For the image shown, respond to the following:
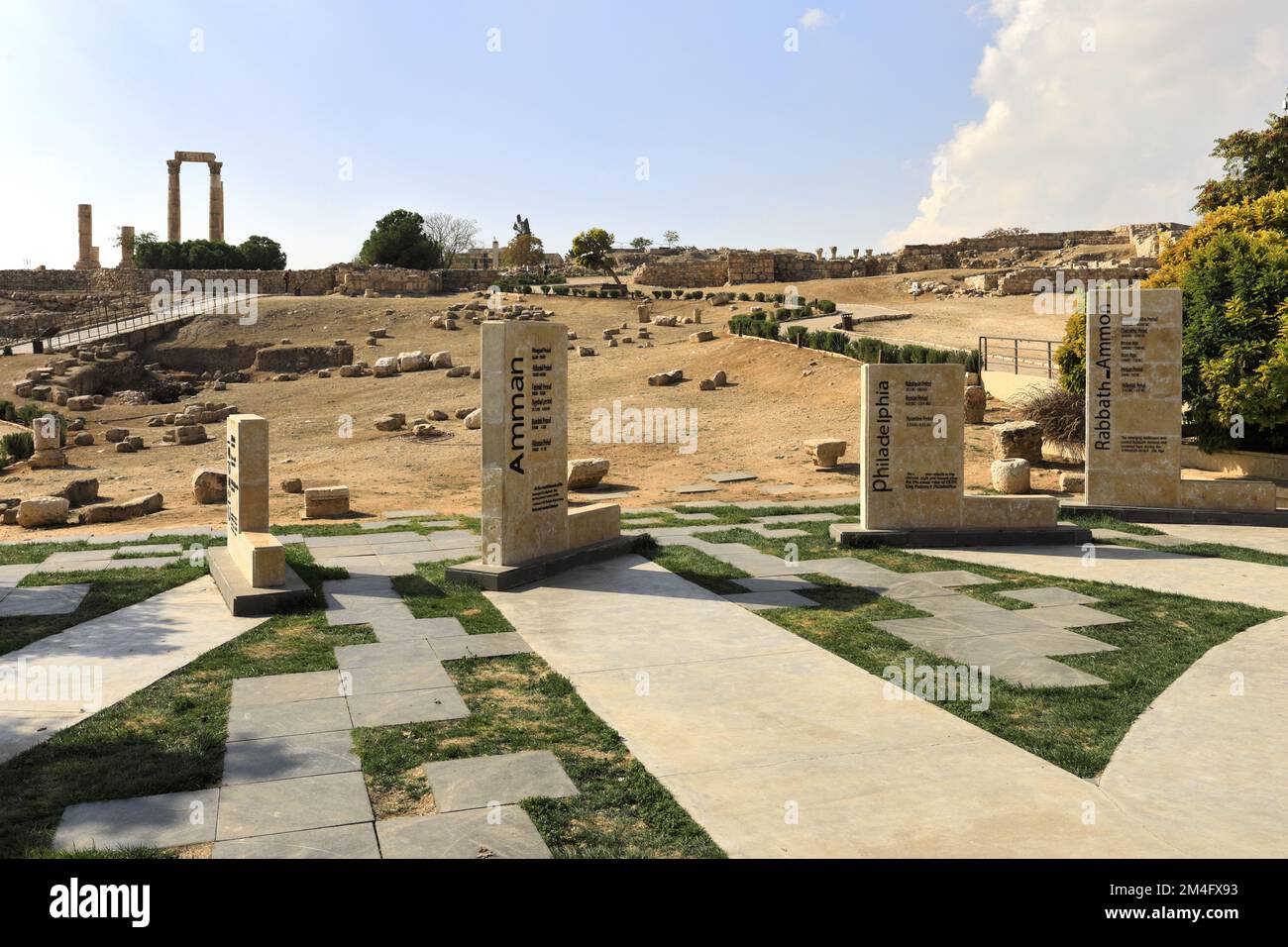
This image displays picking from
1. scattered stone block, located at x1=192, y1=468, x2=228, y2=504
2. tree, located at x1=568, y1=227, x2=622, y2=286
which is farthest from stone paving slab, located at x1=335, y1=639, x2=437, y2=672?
tree, located at x1=568, y1=227, x2=622, y2=286

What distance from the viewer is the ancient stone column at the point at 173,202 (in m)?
68.8

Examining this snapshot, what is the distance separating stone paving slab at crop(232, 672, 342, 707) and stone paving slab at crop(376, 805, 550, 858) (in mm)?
2150

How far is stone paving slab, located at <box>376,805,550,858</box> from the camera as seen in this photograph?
15.5 ft

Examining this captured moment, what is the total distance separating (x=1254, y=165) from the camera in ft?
98.1

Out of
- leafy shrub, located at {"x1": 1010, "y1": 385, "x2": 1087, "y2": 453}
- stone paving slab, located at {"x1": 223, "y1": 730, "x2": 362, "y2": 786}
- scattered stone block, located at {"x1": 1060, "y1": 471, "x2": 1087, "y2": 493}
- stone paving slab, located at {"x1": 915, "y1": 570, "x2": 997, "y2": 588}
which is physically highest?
leafy shrub, located at {"x1": 1010, "y1": 385, "x2": 1087, "y2": 453}

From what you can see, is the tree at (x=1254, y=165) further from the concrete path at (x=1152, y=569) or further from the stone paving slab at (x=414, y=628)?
the stone paving slab at (x=414, y=628)

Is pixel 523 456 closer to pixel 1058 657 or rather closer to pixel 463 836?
pixel 1058 657

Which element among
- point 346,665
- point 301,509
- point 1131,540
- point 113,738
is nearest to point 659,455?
point 301,509

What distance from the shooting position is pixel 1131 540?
12.5 metres

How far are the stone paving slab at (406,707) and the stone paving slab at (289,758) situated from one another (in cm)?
28

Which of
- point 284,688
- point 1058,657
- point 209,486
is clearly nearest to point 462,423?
point 209,486

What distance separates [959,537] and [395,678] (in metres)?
7.36

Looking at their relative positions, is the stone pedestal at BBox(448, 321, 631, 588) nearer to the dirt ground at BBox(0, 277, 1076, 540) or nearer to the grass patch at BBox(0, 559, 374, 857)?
the grass patch at BBox(0, 559, 374, 857)

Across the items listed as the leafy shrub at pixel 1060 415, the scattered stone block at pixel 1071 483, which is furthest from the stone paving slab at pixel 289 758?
the leafy shrub at pixel 1060 415
